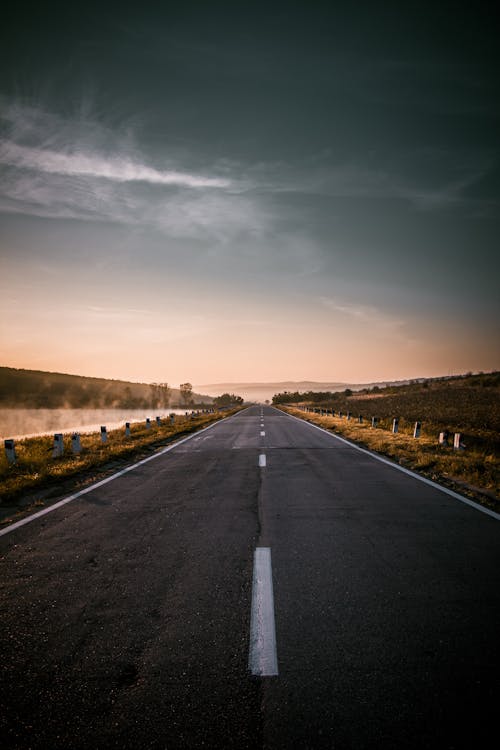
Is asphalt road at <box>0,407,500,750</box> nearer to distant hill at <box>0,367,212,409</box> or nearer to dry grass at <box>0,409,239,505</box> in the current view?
dry grass at <box>0,409,239,505</box>

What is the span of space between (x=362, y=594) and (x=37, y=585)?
3216 mm

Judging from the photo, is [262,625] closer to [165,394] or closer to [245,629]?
[245,629]

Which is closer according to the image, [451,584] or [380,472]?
[451,584]

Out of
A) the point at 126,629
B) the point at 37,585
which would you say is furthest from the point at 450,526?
the point at 37,585

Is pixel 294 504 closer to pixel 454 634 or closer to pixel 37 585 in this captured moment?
pixel 454 634

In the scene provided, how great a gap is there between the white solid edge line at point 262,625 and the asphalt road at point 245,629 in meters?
0.05

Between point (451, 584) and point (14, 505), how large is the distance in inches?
273

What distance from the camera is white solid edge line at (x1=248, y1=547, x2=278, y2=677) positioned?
229cm

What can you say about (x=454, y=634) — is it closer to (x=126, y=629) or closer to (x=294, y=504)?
(x=126, y=629)

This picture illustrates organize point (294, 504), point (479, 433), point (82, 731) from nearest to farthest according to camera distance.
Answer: point (82, 731), point (294, 504), point (479, 433)

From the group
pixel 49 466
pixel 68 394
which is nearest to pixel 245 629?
pixel 49 466

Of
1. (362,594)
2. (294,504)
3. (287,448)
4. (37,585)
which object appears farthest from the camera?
(287,448)

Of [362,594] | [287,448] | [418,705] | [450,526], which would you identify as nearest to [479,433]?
[287,448]

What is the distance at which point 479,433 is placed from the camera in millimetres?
15523
